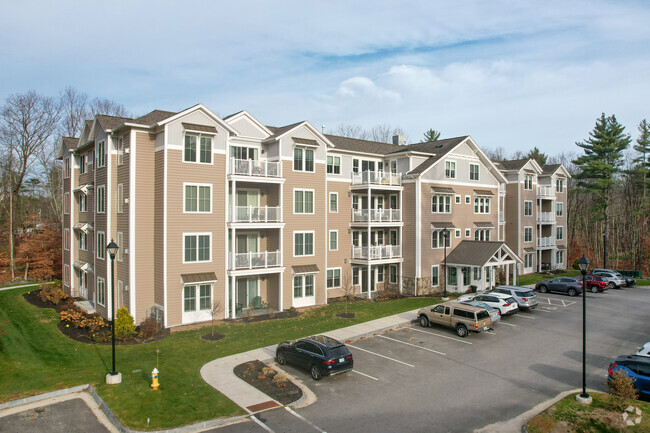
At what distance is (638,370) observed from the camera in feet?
48.3

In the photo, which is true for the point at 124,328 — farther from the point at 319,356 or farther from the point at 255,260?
the point at 319,356

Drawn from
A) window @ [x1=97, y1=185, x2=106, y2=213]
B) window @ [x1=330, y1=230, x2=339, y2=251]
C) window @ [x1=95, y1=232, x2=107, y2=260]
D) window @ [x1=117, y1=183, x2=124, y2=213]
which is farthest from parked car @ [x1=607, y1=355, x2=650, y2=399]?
window @ [x1=97, y1=185, x2=106, y2=213]

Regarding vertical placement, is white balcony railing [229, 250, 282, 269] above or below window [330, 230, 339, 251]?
below

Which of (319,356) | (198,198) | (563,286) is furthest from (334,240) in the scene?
(563,286)

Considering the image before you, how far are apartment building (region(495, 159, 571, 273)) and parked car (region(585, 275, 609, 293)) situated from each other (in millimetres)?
9097

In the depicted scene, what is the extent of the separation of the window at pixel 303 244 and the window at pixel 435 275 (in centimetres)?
1132

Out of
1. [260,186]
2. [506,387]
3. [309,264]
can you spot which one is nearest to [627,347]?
[506,387]

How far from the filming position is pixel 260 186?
2816 cm

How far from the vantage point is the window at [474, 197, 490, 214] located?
3819cm

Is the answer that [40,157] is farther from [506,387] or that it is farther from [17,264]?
[506,387]

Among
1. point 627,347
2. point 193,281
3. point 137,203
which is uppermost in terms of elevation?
point 137,203

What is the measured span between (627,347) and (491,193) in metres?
20.3

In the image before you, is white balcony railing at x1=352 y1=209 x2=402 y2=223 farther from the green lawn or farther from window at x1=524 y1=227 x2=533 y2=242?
window at x1=524 y1=227 x2=533 y2=242

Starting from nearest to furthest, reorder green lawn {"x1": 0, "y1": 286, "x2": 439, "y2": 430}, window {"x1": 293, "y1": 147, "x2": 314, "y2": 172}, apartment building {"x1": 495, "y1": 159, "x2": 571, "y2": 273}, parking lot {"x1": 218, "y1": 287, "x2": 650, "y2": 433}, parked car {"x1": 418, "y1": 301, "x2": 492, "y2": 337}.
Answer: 1. parking lot {"x1": 218, "y1": 287, "x2": 650, "y2": 433}
2. green lawn {"x1": 0, "y1": 286, "x2": 439, "y2": 430}
3. parked car {"x1": 418, "y1": 301, "x2": 492, "y2": 337}
4. window {"x1": 293, "y1": 147, "x2": 314, "y2": 172}
5. apartment building {"x1": 495, "y1": 159, "x2": 571, "y2": 273}
